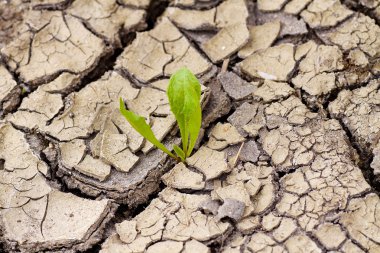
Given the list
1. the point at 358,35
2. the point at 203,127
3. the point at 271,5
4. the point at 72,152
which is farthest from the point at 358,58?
the point at 72,152

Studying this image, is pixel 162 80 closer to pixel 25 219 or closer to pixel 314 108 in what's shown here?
pixel 314 108

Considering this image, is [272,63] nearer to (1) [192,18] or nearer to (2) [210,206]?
(1) [192,18]

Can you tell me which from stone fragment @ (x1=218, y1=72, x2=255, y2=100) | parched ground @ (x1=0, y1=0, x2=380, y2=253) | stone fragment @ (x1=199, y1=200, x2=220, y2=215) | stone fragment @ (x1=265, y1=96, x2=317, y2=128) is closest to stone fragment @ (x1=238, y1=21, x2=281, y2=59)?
parched ground @ (x1=0, y1=0, x2=380, y2=253)

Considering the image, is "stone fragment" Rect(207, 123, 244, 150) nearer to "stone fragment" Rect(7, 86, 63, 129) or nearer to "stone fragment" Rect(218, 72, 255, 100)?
"stone fragment" Rect(218, 72, 255, 100)

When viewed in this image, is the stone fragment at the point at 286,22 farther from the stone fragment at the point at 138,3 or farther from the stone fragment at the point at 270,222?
the stone fragment at the point at 270,222

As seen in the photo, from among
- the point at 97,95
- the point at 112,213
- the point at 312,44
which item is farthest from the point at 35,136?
the point at 312,44

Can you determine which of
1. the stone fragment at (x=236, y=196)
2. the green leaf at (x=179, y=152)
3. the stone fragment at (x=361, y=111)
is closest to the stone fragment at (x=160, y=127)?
the green leaf at (x=179, y=152)
